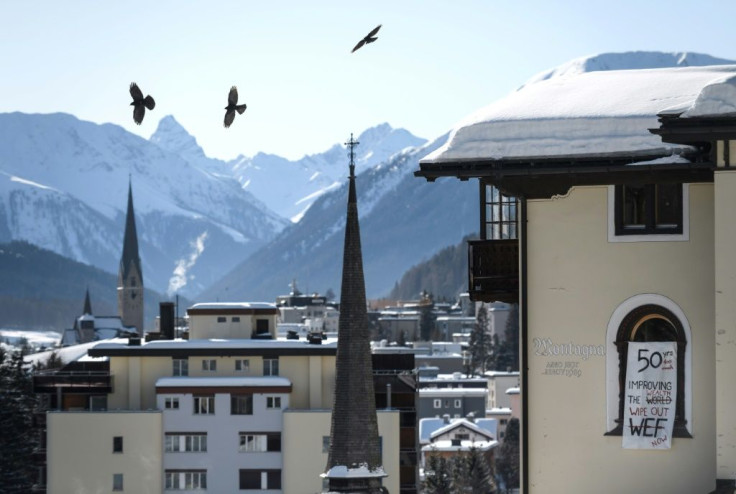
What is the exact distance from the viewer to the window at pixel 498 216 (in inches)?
886

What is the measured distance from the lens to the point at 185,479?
97.9m

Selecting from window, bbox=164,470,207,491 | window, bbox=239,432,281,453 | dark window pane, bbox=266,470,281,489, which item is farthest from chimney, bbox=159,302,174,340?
dark window pane, bbox=266,470,281,489

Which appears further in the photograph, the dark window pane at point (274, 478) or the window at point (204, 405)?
the window at point (204, 405)

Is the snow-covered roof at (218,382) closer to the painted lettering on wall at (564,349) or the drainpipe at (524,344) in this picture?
the drainpipe at (524,344)

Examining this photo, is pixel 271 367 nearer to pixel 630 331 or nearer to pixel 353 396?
pixel 353 396

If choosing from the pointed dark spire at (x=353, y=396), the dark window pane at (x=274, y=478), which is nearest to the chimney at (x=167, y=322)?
the dark window pane at (x=274, y=478)

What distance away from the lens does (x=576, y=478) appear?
20.1 m

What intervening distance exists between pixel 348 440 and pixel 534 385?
2989cm

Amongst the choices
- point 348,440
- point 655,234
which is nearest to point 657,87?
point 655,234

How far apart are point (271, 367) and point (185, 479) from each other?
304 inches

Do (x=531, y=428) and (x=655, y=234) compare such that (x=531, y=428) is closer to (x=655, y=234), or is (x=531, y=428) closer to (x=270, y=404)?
(x=655, y=234)

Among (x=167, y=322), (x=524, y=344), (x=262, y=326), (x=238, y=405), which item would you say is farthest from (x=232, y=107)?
(x=167, y=322)

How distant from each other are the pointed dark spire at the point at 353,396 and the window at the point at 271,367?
149 feet

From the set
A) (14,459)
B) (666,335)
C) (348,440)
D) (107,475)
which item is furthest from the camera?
(14,459)
